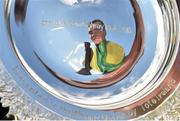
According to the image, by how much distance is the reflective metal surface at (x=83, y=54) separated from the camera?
2672mm

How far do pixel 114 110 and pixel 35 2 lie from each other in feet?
1.64

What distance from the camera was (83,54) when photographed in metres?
2.70

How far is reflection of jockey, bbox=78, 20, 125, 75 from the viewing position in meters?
2.68

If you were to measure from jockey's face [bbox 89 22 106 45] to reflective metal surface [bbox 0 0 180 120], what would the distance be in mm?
19

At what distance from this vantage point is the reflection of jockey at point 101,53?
8.80 feet

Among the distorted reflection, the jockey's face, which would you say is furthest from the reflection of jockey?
the distorted reflection

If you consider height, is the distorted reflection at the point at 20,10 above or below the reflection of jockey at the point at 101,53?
above

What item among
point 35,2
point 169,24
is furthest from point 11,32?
point 169,24

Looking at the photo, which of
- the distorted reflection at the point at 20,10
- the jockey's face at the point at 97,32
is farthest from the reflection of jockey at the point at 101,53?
the distorted reflection at the point at 20,10

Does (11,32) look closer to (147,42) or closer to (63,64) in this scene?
(63,64)

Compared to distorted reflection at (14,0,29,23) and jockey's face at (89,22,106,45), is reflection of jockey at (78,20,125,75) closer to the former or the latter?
jockey's face at (89,22,106,45)

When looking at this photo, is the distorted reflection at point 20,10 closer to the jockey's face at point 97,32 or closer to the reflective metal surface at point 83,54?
the reflective metal surface at point 83,54

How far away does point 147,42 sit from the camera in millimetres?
2688

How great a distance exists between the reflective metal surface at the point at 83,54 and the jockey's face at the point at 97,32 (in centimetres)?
A: 2
